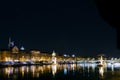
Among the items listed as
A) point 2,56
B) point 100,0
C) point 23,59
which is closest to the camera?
point 100,0

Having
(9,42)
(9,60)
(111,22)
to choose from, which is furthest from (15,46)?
(111,22)

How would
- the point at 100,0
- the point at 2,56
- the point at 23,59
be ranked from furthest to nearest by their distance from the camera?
the point at 23,59 → the point at 2,56 → the point at 100,0

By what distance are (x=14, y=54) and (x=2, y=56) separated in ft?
62.3

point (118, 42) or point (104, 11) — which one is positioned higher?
point (104, 11)

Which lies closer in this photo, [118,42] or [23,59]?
[118,42]

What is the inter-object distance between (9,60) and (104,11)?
529 ft

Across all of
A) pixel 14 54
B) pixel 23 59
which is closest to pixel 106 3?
pixel 14 54

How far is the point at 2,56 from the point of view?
6156 inches

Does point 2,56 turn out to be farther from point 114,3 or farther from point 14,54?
point 114,3

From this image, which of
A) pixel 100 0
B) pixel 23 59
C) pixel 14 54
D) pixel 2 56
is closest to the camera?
pixel 100 0

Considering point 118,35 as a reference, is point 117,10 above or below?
above

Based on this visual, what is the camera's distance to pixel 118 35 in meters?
3.02

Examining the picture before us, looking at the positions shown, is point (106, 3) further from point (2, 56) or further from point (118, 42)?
point (2, 56)

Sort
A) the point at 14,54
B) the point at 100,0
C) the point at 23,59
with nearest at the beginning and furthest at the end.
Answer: the point at 100,0
the point at 14,54
the point at 23,59
